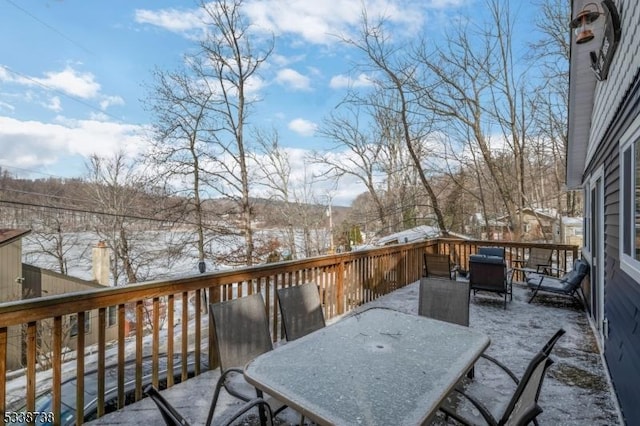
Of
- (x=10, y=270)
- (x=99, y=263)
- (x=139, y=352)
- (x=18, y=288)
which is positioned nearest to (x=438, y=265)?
(x=139, y=352)

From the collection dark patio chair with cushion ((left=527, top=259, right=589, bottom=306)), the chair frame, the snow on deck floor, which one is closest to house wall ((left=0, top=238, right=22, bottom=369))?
the snow on deck floor

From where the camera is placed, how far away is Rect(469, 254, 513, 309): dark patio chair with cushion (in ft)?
17.9

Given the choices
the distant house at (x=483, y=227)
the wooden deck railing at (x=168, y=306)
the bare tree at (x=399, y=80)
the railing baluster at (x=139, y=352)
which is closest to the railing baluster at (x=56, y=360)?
the wooden deck railing at (x=168, y=306)

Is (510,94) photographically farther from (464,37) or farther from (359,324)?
(359,324)

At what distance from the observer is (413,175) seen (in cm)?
1459

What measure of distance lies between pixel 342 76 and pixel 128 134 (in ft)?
28.7

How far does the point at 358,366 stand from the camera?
1744mm

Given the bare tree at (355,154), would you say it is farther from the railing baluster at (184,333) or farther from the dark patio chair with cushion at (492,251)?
the railing baluster at (184,333)

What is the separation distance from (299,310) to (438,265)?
4377mm

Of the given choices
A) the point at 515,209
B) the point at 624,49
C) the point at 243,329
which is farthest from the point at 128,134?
the point at 515,209

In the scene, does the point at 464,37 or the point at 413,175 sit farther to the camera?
the point at 413,175

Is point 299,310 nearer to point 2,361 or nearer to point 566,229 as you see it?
point 2,361

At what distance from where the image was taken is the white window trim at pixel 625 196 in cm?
210

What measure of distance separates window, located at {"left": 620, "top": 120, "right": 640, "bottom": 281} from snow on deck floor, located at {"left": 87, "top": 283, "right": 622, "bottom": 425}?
113 centimetres
